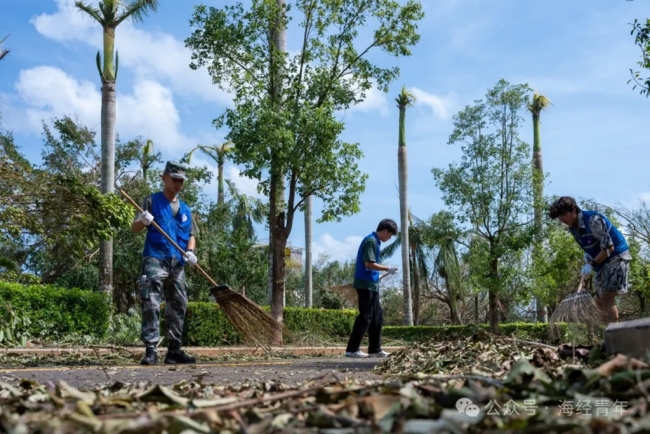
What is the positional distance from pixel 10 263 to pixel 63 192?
2.96 m

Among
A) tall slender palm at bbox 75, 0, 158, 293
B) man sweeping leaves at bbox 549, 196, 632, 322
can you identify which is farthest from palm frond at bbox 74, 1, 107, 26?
man sweeping leaves at bbox 549, 196, 632, 322

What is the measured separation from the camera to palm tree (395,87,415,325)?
1372 inches

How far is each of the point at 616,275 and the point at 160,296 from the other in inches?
191

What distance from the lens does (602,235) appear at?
7.59m

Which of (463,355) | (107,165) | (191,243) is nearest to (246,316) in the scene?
(191,243)

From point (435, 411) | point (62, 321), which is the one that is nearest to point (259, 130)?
point (62, 321)

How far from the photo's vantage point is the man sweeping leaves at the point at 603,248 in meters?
7.59

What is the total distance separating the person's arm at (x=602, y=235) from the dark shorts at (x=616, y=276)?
12 cm

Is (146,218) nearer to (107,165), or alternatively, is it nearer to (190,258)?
(190,258)

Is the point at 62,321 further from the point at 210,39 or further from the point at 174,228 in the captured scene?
the point at 174,228

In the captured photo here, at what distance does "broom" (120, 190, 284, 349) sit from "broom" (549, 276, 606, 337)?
3519mm

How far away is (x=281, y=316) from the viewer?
1978 centimetres

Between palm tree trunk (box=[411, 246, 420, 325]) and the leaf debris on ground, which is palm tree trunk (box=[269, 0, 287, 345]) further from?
palm tree trunk (box=[411, 246, 420, 325])

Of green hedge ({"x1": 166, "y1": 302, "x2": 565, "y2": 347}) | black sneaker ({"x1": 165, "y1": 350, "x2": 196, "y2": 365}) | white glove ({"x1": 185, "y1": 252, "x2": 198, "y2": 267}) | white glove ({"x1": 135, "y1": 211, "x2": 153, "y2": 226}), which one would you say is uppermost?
white glove ({"x1": 135, "y1": 211, "x2": 153, "y2": 226})
